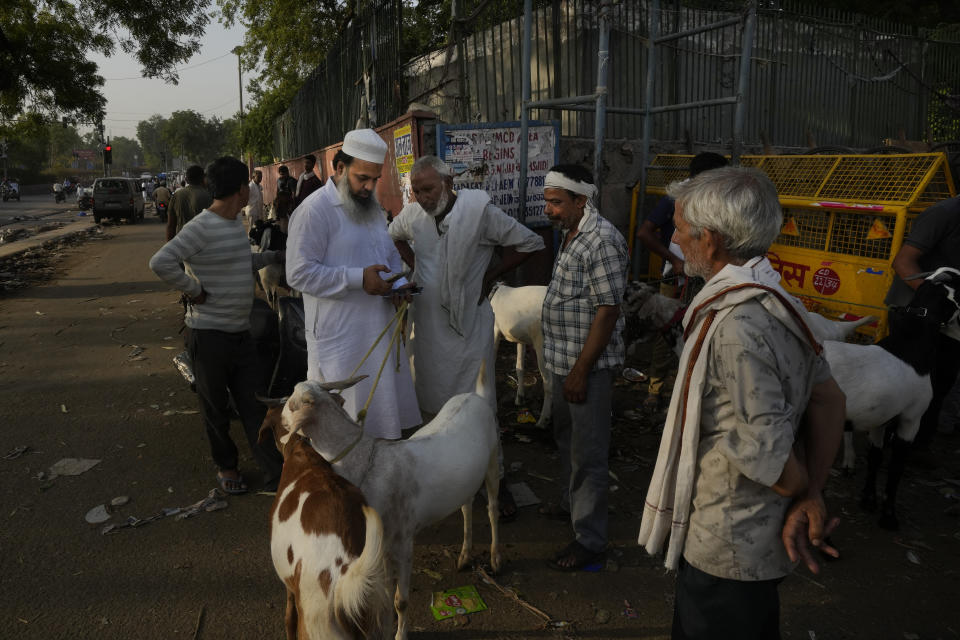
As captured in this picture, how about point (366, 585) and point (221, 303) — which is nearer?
point (366, 585)

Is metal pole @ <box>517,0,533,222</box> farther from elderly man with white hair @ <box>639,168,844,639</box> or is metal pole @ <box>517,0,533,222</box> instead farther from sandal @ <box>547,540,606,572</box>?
elderly man with white hair @ <box>639,168,844,639</box>

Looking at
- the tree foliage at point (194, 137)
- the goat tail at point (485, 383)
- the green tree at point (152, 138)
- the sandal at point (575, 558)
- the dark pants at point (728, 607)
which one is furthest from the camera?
the green tree at point (152, 138)

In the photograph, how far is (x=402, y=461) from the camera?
2.77 metres

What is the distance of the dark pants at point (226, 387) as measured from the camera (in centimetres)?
406

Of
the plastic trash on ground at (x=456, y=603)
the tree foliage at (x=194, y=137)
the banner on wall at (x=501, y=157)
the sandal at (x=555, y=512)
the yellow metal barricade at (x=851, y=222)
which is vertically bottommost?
the plastic trash on ground at (x=456, y=603)

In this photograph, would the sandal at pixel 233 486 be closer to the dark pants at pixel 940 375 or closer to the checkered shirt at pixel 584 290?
the checkered shirt at pixel 584 290

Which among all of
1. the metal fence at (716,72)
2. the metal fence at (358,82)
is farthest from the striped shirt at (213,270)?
the metal fence at (358,82)

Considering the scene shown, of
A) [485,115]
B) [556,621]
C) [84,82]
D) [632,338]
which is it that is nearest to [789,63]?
[485,115]

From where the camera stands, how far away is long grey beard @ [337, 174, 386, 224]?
3424 millimetres

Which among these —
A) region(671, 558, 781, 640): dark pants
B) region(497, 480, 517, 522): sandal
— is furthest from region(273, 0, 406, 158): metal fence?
region(671, 558, 781, 640): dark pants

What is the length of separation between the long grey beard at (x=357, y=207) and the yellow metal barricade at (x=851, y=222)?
4179 mm

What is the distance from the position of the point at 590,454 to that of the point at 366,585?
1612mm

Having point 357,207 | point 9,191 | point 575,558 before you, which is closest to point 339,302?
point 357,207

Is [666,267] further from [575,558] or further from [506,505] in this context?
[575,558]
